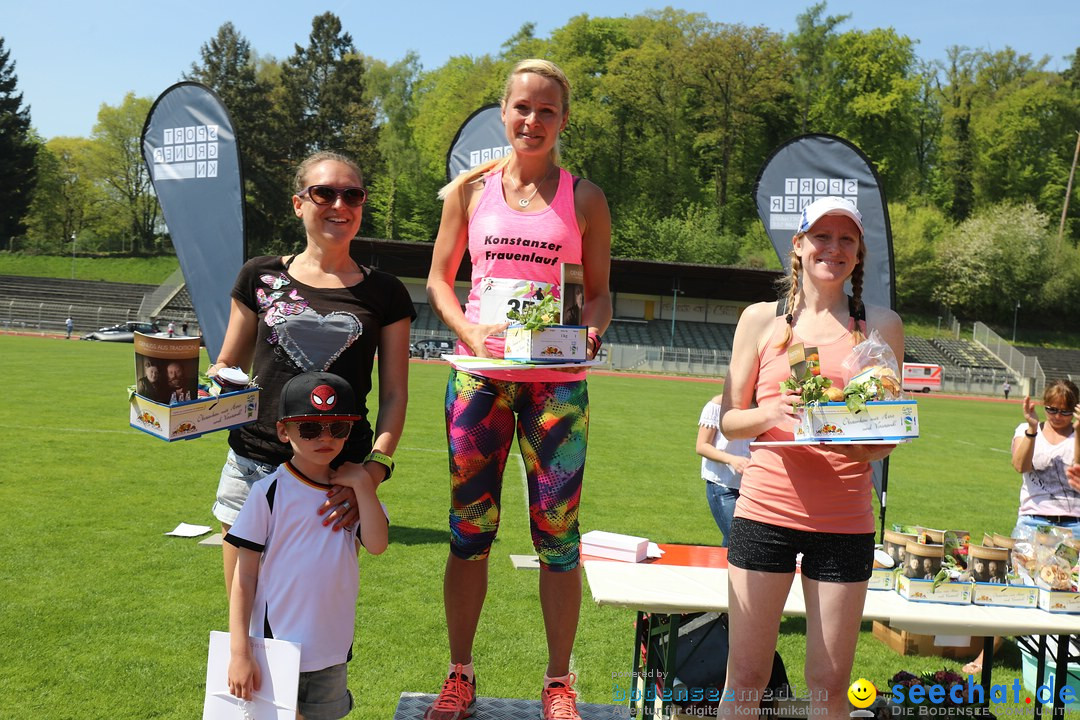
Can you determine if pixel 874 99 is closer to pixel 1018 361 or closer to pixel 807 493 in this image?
pixel 1018 361

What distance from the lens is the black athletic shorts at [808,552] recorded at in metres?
2.75

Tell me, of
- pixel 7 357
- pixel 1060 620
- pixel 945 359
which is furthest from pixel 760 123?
pixel 1060 620

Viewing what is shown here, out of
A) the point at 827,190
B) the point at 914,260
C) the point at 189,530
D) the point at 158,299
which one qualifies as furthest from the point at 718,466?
the point at 914,260

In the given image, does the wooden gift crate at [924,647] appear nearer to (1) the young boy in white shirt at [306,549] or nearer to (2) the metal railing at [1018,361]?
(1) the young boy in white shirt at [306,549]

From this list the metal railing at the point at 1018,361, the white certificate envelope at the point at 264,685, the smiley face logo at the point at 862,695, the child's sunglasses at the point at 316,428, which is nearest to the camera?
the white certificate envelope at the point at 264,685

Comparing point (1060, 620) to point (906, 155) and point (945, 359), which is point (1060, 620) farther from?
point (906, 155)

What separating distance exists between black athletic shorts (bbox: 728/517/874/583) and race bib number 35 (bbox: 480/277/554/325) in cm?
106

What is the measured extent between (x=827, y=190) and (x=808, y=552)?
4993 millimetres

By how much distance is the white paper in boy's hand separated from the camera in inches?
281

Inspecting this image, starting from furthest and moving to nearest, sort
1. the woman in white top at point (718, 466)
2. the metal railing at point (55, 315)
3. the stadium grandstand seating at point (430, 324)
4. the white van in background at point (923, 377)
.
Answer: the stadium grandstand seating at point (430, 324) < the metal railing at point (55, 315) < the white van in background at point (923, 377) < the woman in white top at point (718, 466)

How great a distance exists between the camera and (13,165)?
62000 mm

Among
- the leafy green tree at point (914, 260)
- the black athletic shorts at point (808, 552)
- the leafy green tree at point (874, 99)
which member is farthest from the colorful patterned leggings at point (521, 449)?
the leafy green tree at point (874, 99)

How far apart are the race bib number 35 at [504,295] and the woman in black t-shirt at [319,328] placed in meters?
0.28

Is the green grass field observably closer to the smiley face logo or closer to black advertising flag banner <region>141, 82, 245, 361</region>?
the smiley face logo
